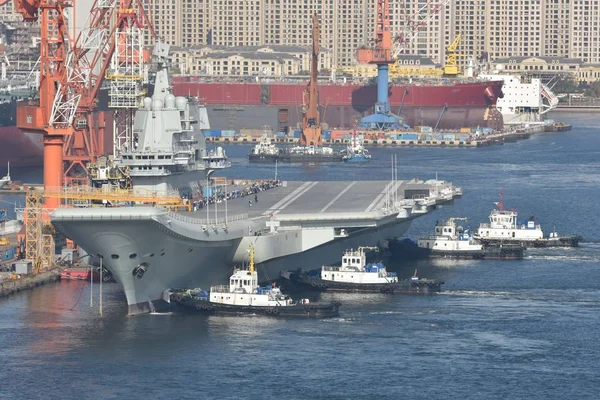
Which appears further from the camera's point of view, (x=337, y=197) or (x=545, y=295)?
(x=337, y=197)

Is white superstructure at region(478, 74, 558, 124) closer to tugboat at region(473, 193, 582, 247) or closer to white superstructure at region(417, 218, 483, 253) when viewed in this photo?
tugboat at region(473, 193, 582, 247)

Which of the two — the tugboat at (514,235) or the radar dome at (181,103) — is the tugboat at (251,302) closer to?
the radar dome at (181,103)

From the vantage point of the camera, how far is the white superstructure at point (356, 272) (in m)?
64.8

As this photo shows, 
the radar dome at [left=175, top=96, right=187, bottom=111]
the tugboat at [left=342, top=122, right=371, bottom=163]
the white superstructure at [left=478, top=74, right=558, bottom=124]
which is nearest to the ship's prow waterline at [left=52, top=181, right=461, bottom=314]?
the radar dome at [left=175, top=96, right=187, bottom=111]

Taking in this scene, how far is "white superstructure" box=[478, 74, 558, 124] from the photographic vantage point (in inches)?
7116

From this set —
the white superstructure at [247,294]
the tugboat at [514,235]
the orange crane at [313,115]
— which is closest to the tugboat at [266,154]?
the orange crane at [313,115]

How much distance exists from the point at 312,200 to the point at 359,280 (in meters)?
9.60

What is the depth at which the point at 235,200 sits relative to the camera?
7300cm

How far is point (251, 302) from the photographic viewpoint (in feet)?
193

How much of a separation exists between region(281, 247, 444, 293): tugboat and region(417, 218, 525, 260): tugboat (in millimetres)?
8975

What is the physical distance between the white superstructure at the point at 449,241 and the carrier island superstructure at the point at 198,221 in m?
1.59

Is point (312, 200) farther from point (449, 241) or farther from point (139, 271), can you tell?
point (139, 271)

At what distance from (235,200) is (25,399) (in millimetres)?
26047

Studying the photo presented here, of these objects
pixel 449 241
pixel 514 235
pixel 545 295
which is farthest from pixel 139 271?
pixel 514 235
